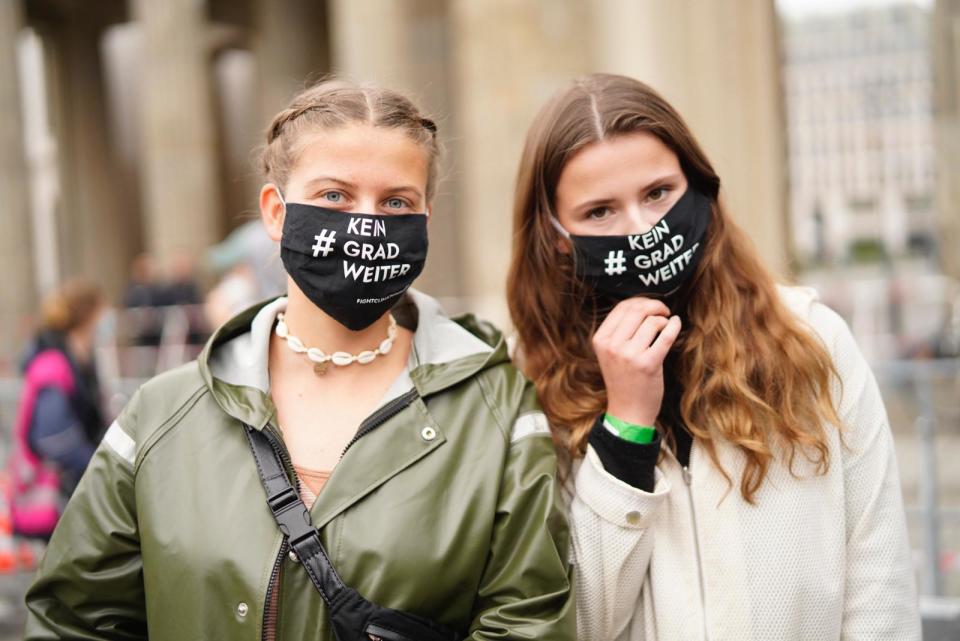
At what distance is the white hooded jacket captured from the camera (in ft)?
7.80

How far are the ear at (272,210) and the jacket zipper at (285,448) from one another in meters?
0.49

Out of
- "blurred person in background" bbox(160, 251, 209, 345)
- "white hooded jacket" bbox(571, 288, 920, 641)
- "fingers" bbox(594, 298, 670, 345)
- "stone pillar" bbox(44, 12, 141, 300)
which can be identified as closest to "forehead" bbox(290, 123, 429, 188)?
"fingers" bbox(594, 298, 670, 345)

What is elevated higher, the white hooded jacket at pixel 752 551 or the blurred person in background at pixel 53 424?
the white hooded jacket at pixel 752 551

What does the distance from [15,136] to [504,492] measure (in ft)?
89.9

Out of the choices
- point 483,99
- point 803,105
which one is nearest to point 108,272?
point 483,99

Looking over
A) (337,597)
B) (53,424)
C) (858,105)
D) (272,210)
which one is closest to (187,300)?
(53,424)

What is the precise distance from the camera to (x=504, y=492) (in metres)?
2.25

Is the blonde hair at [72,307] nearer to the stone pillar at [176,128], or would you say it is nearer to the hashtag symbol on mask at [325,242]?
the hashtag symbol on mask at [325,242]

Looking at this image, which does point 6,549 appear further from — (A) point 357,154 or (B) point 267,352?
(A) point 357,154

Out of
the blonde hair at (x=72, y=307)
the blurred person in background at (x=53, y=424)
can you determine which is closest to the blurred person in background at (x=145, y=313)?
the blonde hair at (x=72, y=307)

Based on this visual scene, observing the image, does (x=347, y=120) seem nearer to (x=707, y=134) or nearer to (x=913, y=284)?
(x=707, y=134)

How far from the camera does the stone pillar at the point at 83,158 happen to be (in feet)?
123

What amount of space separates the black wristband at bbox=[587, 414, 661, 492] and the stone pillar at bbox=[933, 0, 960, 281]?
41.0 feet

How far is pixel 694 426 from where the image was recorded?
250 cm
